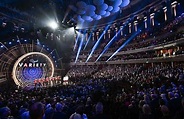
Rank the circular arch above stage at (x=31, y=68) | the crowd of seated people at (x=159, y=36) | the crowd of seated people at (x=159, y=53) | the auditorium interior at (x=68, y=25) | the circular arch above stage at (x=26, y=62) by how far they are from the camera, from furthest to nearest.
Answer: the circular arch above stage at (x=31, y=68), the circular arch above stage at (x=26, y=62), the crowd of seated people at (x=159, y=36), the auditorium interior at (x=68, y=25), the crowd of seated people at (x=159, y=53)

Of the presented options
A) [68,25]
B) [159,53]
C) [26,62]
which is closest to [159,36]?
[159,53]

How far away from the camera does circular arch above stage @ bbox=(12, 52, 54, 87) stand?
3603 centimetres

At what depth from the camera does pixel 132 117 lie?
8227mm

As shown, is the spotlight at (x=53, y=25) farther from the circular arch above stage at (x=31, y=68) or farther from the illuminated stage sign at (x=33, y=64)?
the illuminated stage sign at (x=33, y=64)

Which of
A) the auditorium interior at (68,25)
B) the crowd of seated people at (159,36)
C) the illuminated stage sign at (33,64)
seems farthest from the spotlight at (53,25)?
the crowd of seated people at (159,36)

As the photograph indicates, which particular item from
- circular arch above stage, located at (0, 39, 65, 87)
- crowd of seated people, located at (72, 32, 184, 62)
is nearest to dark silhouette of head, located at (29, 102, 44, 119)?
crowd of seated people, located at (72, 32, 184, 62)

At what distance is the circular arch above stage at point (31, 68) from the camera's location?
118 feet

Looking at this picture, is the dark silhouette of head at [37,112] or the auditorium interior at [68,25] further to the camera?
the auditorium interior at [68,25]

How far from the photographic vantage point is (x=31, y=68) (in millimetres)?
38656

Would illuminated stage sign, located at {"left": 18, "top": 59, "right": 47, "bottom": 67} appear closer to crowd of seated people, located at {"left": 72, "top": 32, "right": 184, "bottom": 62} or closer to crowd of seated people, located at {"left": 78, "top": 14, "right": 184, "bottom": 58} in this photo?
crowd of seated people, located at {"left": 72, "top": 32, "right": 184, "bottom": 62}

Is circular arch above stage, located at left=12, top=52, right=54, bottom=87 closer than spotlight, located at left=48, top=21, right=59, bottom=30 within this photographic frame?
Yes

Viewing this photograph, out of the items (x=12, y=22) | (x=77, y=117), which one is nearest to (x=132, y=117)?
(x=77, y=117)

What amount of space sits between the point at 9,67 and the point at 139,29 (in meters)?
30.0

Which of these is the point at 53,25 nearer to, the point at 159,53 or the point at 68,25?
the point at 68,25
